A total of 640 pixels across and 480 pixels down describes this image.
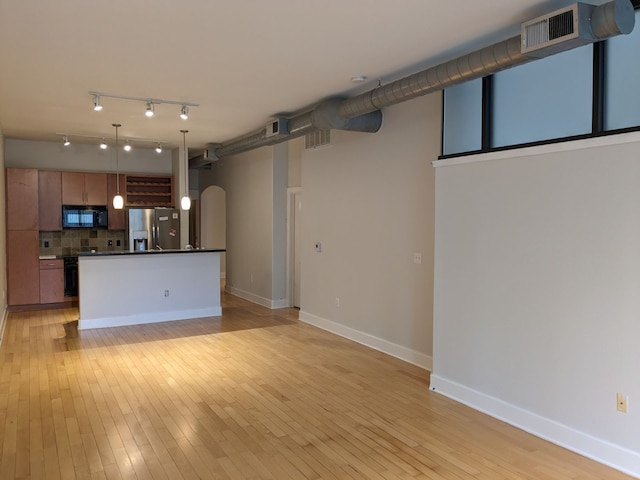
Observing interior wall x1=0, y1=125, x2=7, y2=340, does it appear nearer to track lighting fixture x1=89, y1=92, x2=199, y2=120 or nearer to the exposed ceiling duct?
track lighting fixture x1=89, y1=92, x2=199, y2=120

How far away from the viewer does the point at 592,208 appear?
3.33m

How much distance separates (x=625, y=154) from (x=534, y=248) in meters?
0.89

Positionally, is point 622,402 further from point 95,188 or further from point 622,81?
point 95,188

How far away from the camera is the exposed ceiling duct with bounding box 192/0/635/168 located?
2941 millimetres

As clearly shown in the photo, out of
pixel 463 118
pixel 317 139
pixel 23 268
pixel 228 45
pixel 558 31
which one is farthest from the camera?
pixel 23 268

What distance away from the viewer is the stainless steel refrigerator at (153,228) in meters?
9.49

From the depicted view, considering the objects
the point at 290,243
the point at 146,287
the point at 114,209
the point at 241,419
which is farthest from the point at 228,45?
the point at 114,209

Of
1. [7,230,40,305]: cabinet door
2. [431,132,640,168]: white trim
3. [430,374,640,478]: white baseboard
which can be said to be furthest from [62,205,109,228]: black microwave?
[430,374,640,478]: white baseboard

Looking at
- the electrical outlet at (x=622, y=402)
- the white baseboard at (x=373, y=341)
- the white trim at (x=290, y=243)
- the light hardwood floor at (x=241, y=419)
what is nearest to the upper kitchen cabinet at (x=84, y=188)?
the light hardwood floor at (x=241, y=419)

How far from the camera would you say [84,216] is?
9.12 metres

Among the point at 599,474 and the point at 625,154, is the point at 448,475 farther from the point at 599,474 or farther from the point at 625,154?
the point at 625,154

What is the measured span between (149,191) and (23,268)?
2.60 metres

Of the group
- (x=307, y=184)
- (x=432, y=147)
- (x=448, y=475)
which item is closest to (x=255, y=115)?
(x=307, y=184)

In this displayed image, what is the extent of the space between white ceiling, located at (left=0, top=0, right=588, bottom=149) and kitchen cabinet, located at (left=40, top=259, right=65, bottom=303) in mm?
3250
